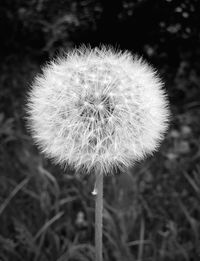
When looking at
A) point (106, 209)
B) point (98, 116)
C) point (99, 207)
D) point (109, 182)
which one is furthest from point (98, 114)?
point (109, 182)

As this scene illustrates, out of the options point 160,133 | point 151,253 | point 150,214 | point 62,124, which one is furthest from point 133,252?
point 62,124

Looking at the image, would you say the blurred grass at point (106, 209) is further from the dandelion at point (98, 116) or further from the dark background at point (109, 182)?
the dandelion at point (98, 116)

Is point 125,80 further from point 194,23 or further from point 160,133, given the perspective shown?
point 194,23

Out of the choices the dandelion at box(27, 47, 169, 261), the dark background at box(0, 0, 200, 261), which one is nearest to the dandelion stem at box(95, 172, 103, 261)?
the dandelion at box(27, 47, 169, 261)

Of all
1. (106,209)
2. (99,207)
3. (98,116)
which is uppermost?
(98,116)

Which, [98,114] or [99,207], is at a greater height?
[98,114]

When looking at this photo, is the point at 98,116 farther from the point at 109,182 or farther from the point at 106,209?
the point at 109,182

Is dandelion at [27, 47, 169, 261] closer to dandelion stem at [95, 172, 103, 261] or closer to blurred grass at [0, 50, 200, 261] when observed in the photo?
dandelion stem at [95, 172, 103, 261]

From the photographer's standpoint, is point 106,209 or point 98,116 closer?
point 98,116
